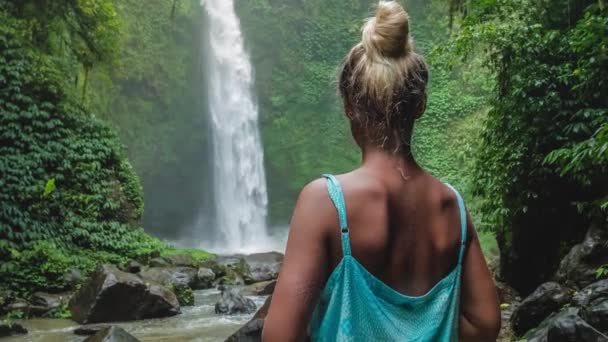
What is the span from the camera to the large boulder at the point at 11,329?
890 centimetres

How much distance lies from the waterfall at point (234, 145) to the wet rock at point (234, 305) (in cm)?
1514

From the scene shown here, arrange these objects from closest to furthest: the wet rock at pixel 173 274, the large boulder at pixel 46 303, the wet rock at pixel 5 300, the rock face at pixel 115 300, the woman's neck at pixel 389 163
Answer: the woman's neck at pixel 389 163 < the rock face at pixel 115 300 < the wet rock at pixel 5 300 < the large boulder at pixel 46 303 < the wet rock at pixel 173 274

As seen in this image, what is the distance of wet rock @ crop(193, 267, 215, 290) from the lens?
1411 centimetres

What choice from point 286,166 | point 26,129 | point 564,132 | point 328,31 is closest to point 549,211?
point 564,132

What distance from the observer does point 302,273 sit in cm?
127

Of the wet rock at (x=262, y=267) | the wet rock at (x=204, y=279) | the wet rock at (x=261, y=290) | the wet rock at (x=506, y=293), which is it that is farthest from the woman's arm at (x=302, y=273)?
the wet rock at (x=262, y=267)

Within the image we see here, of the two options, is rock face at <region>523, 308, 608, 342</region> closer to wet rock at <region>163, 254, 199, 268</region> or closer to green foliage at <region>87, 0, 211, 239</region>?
wet rock at <region>163, 254, 199, 268</region>

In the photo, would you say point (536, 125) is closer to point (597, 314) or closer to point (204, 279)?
point (597, 314)

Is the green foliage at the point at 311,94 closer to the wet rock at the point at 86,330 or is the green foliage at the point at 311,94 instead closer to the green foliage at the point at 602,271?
the wet rock at the point at 86,330

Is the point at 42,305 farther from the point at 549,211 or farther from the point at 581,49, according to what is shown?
the point at 581,49

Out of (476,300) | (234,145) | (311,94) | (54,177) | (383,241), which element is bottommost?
Result: (476,300)

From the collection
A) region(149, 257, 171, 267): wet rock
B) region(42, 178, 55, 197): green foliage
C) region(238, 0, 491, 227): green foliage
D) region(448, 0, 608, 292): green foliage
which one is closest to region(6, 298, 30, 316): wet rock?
region(42, 178, 55, 197): green foliage

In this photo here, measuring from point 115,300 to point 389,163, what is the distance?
9167 millimetres

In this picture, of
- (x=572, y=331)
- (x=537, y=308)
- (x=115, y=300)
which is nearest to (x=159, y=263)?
(x=115, y=300)
